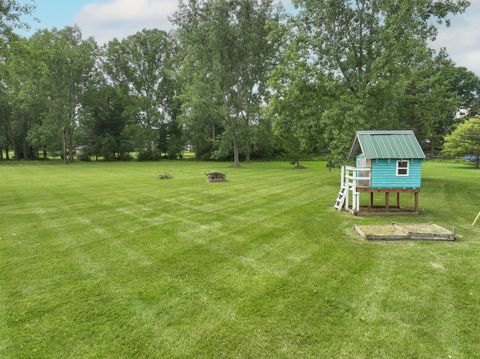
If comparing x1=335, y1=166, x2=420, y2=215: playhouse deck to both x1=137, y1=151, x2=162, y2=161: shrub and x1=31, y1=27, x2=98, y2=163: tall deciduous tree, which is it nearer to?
x1=31, y1=27, x2=98, y2=163: tall deciduous tree

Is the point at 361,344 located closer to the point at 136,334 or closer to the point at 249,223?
the point at 136,334

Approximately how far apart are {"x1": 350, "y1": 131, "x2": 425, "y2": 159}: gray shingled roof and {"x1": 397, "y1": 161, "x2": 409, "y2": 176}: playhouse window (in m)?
0.29

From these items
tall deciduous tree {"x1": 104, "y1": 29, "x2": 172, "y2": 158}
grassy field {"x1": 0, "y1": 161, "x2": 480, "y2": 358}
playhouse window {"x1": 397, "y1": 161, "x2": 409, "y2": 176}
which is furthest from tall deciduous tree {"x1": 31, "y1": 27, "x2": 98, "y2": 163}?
playhouse window {"x1": 397, "y1": 161, "x2": 409, "y2": 176}

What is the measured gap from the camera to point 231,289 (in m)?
5.36

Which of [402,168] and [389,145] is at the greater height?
[389,145]

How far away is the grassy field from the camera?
13.0ft

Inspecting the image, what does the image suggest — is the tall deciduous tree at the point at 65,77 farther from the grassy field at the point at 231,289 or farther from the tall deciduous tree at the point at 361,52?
the grassy field at the point at 231,289

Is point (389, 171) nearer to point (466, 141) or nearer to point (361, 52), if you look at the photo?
point (361, 52)

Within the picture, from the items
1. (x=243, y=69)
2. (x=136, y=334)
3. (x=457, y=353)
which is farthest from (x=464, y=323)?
(x=243, y=69)

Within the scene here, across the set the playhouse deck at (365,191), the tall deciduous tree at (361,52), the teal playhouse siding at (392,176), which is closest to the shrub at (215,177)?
the tall deciduous tree at (361,52)

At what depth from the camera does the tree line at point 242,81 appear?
55.7 ft

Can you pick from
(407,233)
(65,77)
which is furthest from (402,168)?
(65,77)

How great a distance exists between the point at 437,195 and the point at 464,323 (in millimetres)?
12430

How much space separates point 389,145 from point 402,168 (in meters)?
0.93
